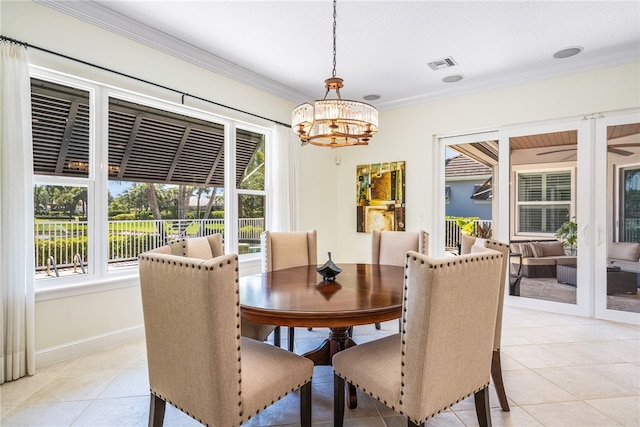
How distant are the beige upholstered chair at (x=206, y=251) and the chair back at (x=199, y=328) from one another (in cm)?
46

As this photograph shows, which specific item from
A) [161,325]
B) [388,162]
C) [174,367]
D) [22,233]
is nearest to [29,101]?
[22,233]

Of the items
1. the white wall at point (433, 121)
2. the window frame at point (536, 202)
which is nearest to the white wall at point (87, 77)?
the white wall at point (433, 121)

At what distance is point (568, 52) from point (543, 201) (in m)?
1.55

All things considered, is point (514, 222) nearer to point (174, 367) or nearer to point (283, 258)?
point (283, 258)

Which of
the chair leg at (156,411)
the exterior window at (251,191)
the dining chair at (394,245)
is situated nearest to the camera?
the chair leg at (156,411)

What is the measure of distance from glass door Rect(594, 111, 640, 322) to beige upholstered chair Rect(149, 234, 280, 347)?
11.3ft

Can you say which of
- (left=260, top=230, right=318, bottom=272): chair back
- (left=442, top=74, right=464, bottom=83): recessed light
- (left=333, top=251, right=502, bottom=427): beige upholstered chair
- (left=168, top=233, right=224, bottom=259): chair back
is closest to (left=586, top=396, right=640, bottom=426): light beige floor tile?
(left=333, top=251, right=502, bottom=427): beige upholstered chair

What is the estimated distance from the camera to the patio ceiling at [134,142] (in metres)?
2.65

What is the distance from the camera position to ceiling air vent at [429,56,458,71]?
3.55 m

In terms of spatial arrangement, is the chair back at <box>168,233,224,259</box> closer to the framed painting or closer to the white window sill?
the white window sill

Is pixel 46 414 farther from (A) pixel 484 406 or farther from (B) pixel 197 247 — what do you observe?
(A) pixel 484 406

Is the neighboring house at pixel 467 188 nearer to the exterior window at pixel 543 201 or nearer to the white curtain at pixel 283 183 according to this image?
the exterior window at pixel 543 201

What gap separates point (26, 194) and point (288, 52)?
2.46 meters

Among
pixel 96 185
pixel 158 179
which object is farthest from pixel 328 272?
pixel 158 179
